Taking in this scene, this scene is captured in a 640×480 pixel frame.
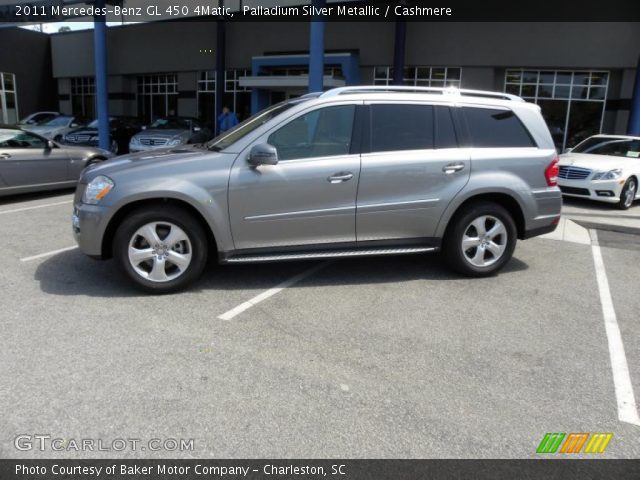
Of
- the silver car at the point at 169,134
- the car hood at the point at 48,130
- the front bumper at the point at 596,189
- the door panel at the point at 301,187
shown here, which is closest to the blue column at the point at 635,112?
the front bumper at the point at 596,189

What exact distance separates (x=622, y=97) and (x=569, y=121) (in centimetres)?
166

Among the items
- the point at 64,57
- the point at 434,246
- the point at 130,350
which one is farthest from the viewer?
the point at 64,57

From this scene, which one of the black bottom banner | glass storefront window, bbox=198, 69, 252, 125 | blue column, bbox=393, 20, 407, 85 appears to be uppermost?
blue column, bbox=393, 20, 407, 85

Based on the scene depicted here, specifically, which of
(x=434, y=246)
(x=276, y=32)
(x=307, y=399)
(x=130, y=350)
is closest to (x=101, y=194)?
(x=130, y=350)

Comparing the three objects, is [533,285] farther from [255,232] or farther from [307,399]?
[307,399]

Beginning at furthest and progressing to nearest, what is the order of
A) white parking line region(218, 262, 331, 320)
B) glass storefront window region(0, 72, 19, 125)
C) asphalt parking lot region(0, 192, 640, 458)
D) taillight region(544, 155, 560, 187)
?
glass storefront window region(0, 72, 19, 125) < taillight region(544, 155, 560, 187) < white parking line region(218, 262, 331, 320) < asphalt parking lot region(0, 192, 640, 458)

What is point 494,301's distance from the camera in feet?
16.3

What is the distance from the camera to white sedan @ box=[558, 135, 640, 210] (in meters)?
10.2

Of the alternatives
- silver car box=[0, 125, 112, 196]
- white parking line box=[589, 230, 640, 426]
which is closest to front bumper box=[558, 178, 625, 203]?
white parking line box=[589, 230, 640, 426]

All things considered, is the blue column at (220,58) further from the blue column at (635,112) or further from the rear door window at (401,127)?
the rear door window at (401,127)

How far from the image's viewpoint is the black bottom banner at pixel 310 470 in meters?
2.52

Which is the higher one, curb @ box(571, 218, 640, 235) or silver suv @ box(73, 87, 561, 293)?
silver suv @ box(73, 87, 561, 293)

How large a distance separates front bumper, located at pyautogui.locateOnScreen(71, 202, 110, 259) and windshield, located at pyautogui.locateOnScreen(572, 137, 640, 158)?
35.1 ft

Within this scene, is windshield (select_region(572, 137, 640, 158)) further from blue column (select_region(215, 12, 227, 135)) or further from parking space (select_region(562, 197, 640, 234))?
blue column (select_region(215, 12, 227, 135))
